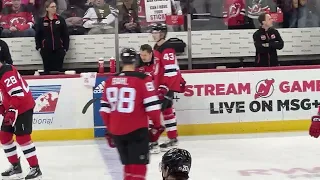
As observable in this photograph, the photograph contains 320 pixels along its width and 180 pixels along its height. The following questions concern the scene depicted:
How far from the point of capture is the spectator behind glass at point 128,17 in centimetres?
916

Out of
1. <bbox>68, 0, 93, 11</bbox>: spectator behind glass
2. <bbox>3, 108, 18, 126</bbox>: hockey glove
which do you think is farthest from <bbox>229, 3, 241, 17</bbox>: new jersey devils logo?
<bbox>3, 108, 18, 126</bbox>: hockey glove

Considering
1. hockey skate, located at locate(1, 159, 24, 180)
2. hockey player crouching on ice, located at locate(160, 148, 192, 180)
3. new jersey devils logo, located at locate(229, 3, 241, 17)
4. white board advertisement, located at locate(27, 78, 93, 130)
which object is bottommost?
hockey skate, located at locate(1, 159, 24, 180)

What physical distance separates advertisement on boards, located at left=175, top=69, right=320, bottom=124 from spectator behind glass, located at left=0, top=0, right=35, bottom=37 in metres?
2.44

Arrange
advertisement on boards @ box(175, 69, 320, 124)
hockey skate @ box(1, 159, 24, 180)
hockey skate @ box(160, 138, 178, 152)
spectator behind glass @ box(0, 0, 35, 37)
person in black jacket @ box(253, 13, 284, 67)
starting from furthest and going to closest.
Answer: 1. spectator behind glass @ box(0, 0, 35, 37)
2. person in black jacket @ box(253, 13, 284, 67)
3. advertisement on boards @ box(175, 69, 320, 124)
4. hockey skate @ box(160, 138, 178, 152)
5. hockey skate @ box(1, 159, 24, 180)

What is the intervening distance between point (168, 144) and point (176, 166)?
4687 mm

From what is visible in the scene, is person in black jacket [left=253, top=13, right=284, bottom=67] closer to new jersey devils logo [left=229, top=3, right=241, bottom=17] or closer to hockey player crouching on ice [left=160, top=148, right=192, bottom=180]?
new jersey devils logo [left=229, top=3, right=241, bottom=17]

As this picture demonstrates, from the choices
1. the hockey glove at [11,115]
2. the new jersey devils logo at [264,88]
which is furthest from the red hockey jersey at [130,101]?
the new jersey devils logo at [264,88]

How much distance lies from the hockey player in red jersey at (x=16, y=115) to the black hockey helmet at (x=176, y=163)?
123 inches

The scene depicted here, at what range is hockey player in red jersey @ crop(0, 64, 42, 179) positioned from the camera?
5.52 m

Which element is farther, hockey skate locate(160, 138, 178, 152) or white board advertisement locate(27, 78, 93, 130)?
white board advertisement locate(27, 78, 93, 130)

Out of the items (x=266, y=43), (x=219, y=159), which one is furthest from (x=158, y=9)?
(x=219, y=159)

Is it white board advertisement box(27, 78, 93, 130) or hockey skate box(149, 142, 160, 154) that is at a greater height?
white board advertisement box(27, 78, 93, 130)

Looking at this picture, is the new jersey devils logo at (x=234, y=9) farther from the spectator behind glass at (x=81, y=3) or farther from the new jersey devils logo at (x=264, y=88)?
the spectator behind glass at (x=81, y=3)

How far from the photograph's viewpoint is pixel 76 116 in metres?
7.88
